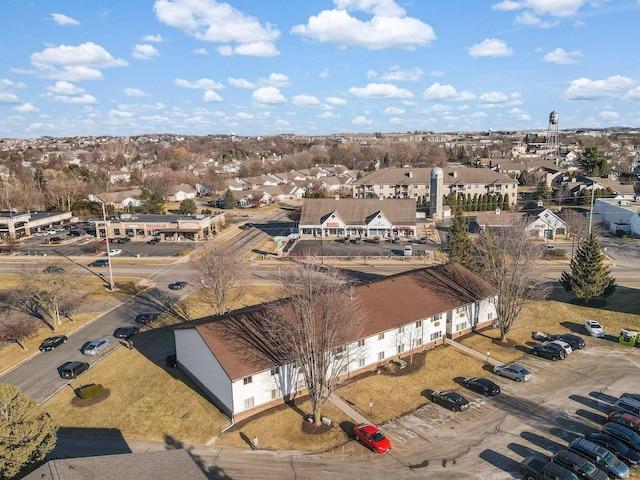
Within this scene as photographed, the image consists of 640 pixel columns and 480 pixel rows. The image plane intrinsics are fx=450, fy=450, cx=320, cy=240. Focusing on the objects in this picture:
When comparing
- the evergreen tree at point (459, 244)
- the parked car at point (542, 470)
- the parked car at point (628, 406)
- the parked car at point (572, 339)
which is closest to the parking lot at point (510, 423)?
the parked car at point (542, 470)

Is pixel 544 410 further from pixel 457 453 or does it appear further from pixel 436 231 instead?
pixel 436 231

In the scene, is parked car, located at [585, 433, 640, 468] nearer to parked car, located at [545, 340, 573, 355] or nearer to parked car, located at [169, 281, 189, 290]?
parked car, located at [545, 340, 573, 355]

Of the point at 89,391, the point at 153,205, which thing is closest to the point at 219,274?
the point at 89,391

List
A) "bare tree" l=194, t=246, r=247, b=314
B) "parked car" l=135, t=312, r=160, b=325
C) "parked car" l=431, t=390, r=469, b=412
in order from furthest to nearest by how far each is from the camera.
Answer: "parked car" l=135, t=312, r=160, b=325, "bare tree" l=194, t=246, r=247, b=314, "parked car" l=431, t=390, r=469, b=412

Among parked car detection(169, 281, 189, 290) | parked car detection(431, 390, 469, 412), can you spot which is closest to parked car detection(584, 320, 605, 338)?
parked car detection(431, 390, 469, 412)

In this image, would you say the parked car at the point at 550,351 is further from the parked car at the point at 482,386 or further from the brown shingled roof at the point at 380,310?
the parked car at the point at 482,386

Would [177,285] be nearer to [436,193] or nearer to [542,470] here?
[542,470]
